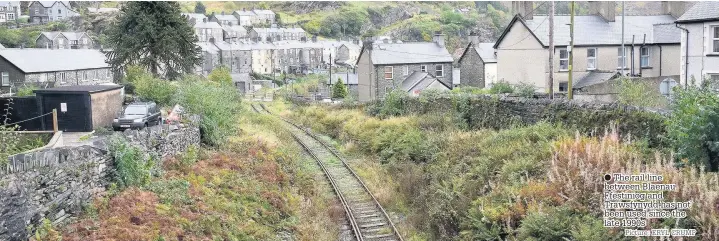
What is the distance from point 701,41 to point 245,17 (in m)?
148

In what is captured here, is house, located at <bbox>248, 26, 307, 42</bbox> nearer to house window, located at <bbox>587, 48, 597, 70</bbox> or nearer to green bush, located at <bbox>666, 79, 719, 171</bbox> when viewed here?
house window, located at <bbox>587, 48, 597, 70</bbox>

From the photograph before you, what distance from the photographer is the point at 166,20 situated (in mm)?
37750

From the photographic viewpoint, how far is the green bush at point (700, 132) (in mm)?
11977

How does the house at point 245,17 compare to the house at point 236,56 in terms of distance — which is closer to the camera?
the house at point 236,56

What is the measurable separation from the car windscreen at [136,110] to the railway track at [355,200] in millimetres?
7322

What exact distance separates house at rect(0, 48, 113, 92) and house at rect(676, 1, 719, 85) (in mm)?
40049

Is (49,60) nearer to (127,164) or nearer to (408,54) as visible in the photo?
(408,54)

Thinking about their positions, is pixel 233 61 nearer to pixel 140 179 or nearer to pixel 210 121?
pixel 210 121

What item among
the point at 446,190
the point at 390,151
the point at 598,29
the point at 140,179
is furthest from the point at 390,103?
the point at 140,179

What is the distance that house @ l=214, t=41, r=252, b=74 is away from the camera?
333ft

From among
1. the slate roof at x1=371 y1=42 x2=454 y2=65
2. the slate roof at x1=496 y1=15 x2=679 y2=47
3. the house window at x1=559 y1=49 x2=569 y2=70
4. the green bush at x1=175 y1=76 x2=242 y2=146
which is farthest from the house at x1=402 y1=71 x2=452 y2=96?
the green bush at x1=175 y1=76 x2=242 y2=146

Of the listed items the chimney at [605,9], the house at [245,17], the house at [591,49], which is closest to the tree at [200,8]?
the house at [245,17]

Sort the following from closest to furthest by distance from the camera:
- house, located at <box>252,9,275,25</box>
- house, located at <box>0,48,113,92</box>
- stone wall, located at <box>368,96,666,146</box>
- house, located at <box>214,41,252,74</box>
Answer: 1. stone wall, located at <box>368,96,666,146</box>
2. house, located at <box>0,48,113,92</box>
3. house, located at <box>214,41,252,74</box>
4. house, located at <box>252,9,275,25</box>

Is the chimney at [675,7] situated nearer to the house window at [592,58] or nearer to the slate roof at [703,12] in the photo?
the house window at [592,58]
